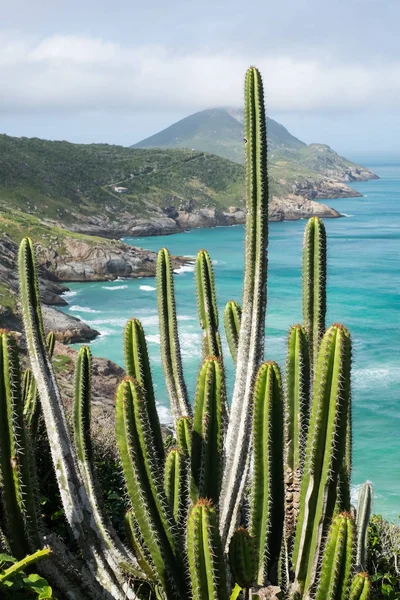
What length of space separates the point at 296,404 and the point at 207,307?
2173 mm

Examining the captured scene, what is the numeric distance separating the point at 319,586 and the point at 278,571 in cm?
66

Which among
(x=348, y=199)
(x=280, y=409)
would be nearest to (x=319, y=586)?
(x=280, y=409)

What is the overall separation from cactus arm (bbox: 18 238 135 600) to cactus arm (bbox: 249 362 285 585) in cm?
95

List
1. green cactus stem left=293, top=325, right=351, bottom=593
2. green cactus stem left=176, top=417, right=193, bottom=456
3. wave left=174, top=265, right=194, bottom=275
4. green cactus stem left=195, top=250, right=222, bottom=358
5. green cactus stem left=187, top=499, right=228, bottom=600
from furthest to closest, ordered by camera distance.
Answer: wave left=174, top=265, right=194, bottom=275
green cactus stem left=195, top=250, right=222, bottom=358
green cactus stem left=176, top=417, right=193, bottom=456
green cactus stem left=293, top=325, right=351, bottom=593
green cactus stem left=187, top=499, right=228, bottom=600

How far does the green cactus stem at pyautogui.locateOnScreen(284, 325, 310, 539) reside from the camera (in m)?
4.43

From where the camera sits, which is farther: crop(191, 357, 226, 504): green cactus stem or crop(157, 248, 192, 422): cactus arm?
crop(157, 248, 192, 422): cactus arm

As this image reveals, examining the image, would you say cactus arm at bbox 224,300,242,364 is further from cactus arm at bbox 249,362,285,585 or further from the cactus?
cactus arm at bbox 249,362,285,585

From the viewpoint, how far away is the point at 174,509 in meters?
4.48

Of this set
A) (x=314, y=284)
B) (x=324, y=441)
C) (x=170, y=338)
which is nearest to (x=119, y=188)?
(x=170, y=338)

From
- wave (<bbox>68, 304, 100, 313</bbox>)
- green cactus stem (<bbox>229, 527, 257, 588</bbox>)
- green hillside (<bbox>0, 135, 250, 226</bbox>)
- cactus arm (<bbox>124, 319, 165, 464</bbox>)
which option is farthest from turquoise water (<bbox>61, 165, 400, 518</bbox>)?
green cactus stem (<bbox>229, 527, 257, 588</bbox>)

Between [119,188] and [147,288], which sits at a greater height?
[119,188]

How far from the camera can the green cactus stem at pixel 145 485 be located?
3.86m

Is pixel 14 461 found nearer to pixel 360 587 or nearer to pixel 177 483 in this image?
pixel 177 483

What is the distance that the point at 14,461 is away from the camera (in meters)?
3.80
